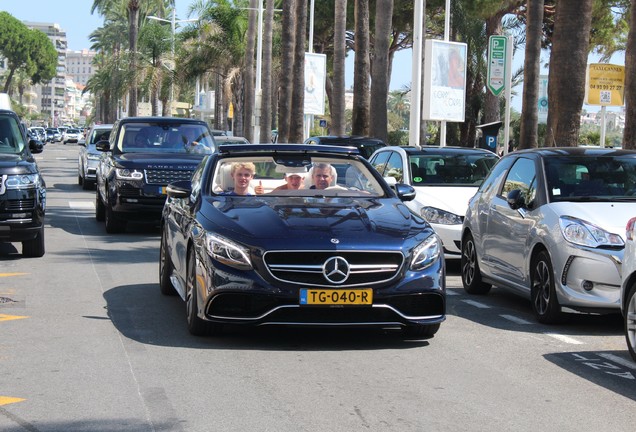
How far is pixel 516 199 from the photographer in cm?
1110

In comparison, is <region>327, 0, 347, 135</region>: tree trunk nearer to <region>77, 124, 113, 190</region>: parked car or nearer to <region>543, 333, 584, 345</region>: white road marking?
<region>77, 124, 113, 190</region>: parked car

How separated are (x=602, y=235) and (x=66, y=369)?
4700 mm

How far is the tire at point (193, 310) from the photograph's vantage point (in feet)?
29.3

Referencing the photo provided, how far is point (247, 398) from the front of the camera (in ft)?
22.9

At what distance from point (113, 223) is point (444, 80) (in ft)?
41.1

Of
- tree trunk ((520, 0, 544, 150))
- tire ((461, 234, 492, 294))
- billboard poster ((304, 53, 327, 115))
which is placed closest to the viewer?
tire ((461, 234, 492, 294))

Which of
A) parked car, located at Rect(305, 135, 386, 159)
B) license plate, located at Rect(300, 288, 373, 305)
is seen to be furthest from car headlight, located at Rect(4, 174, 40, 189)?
parked car, located at Rect(305, 135, 386, 159)

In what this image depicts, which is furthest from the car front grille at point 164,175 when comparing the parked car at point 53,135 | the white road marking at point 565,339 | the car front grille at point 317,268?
the parked car at point 53,135

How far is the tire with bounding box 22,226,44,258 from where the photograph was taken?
14789 mm

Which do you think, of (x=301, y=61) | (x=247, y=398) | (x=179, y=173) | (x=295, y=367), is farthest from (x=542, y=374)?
(x=301, y=61)

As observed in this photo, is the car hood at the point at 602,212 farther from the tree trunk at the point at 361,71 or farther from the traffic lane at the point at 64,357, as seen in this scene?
the tree trunk at the point at 361,71

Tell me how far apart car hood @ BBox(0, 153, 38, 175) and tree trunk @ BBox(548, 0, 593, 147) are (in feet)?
27.9

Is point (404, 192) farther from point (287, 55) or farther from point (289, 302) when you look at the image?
point (287, 55)

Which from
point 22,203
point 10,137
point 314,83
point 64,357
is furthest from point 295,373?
point 314,83
